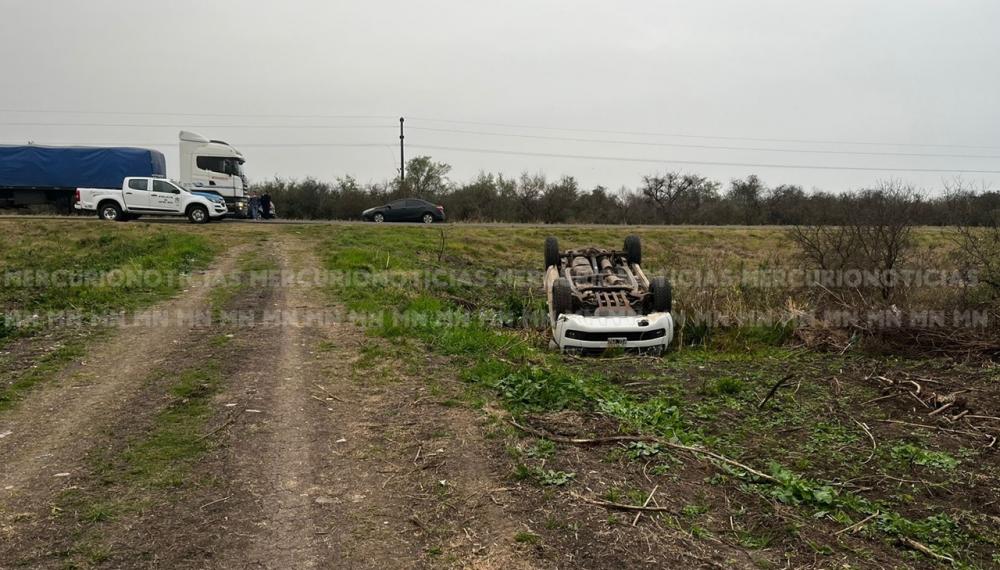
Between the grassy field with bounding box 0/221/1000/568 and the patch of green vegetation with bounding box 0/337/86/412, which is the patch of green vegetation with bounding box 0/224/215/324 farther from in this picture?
the patch of green vegetation with bounding box 0/337/86/412

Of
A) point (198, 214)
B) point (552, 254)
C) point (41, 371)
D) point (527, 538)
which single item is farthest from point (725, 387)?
point (198, 214)

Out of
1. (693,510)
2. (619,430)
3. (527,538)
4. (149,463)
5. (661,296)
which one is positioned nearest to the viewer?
(527,538)

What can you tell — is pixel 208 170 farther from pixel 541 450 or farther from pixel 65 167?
pixel 541 450

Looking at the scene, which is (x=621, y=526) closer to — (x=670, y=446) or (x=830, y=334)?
(x=670, y=446)

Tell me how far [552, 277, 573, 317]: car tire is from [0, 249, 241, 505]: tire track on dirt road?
16.9ft

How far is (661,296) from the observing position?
34.2ft

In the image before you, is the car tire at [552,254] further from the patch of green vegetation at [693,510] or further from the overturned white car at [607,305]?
the patch of green vegetation at [693,510]

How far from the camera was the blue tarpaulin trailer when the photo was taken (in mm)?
28094

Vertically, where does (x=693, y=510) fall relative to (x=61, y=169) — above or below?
below

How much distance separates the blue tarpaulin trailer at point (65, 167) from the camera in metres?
28.1

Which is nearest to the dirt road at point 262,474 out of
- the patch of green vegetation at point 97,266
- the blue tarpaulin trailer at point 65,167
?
the patch of green vegetation at point 97,266

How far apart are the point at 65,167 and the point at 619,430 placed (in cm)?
3056

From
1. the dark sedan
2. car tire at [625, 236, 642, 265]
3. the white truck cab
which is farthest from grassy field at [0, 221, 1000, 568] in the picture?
the dark sedan

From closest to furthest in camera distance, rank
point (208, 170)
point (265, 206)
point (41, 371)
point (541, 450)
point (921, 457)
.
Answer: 1. point (541, 450)
2. point (921, 457)
3. point (41, 371)
4. point (208, 170)
5. point (265, 206)
